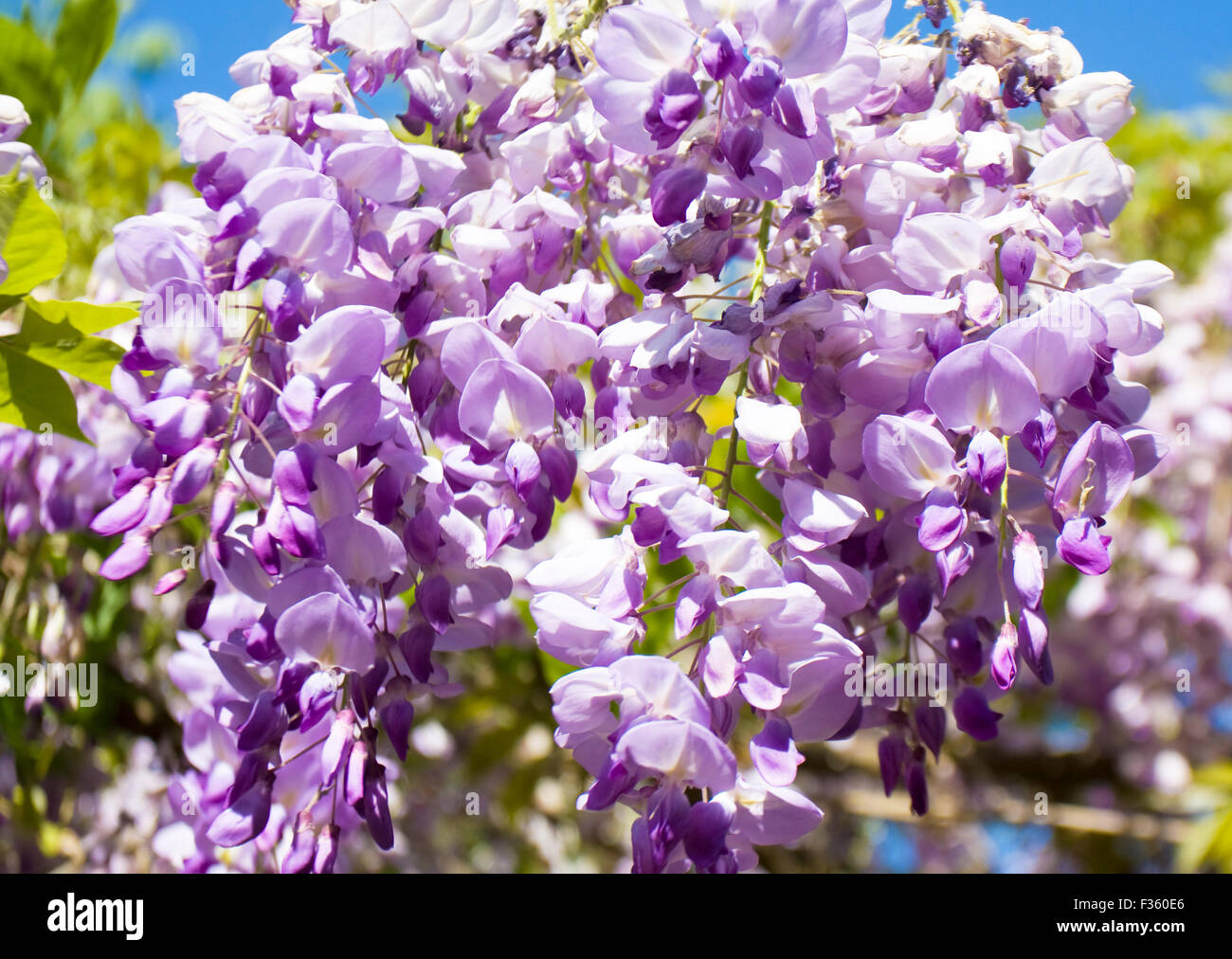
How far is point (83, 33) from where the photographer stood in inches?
50.4

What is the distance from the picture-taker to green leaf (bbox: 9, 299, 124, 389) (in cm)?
90

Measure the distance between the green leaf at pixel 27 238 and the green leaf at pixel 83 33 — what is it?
53 centimetres

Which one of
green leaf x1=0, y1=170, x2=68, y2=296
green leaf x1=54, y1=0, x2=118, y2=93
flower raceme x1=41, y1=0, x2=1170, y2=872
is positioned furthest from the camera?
green leaf x1=54, y1=0, x2=118, y2=93

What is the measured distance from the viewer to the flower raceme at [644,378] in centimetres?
66

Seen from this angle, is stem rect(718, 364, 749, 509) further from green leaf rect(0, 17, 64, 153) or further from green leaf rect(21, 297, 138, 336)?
green leaf rect(0, 17, 64, 153)

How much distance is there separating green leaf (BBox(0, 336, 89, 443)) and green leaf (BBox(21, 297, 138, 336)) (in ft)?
0.12

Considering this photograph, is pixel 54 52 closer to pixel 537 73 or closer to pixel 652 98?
pixel 537 73

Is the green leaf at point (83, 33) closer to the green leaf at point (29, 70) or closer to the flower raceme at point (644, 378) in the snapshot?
the green leaf at point (29, 70)

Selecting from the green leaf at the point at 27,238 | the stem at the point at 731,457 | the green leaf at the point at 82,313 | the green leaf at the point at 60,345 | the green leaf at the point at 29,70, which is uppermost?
the green leaf at the point at 29,70

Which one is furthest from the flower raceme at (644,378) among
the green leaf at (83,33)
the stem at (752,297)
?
the green leaf at (83,33)

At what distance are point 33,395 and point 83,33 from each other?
606 mm

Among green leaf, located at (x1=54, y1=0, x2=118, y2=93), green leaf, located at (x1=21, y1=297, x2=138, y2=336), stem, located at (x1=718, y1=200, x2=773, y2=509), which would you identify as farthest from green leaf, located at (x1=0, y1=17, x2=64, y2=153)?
stem, located at (x1=718, y1=200, x2=773, y2=509)
